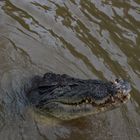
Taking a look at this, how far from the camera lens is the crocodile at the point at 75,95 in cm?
583

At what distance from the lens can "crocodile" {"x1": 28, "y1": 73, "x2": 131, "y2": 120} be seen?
5828 millimetres

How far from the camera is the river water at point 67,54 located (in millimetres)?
6473

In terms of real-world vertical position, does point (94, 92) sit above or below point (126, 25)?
above

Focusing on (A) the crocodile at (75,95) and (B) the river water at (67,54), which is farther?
(B) the river water at (67,54)

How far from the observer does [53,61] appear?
7.59 metres

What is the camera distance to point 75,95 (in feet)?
19.8

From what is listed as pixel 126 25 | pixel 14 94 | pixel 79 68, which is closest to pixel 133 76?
pixel 79 68

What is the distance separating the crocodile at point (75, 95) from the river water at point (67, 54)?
21cm

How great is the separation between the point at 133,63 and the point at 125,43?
21.8 inches

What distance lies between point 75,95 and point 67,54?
6.00ft

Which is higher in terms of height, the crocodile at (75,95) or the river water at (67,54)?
the crocodile at (75,95)

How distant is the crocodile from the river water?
0.21 meters

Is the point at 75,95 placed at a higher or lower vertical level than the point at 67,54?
higher

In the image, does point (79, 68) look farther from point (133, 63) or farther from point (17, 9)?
point (17, 9)
